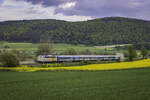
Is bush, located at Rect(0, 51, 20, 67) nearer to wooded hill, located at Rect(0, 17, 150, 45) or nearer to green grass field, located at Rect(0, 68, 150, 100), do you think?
green grass field, located at Rect(0, 68, 150, 100)

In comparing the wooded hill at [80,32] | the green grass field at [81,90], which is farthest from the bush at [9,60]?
the wooded hill at [80,32]

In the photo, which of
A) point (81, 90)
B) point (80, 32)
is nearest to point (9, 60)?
point (81, 90)

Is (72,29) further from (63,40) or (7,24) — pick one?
(7,24)

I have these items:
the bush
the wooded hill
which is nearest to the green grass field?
the bush

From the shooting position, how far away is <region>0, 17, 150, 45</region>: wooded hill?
14138cm

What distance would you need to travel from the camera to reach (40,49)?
8300 centimetres

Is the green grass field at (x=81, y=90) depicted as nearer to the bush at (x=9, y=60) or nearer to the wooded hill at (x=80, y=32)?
the bush at (x=9, y=60)

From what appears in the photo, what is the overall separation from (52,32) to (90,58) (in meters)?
98.5

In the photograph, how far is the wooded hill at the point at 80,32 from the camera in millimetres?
141375

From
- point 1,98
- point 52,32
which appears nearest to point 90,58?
point 1,98

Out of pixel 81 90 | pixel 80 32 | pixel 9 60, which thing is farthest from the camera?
pixel 80 32

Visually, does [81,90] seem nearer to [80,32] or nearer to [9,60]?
[9,60]

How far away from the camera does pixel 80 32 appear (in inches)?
6521

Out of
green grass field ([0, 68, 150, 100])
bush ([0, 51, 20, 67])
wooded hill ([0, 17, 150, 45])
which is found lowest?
bush ([0, 51, 20, 67])
